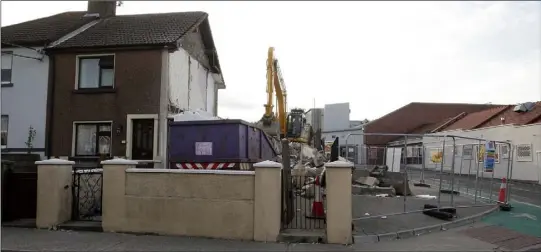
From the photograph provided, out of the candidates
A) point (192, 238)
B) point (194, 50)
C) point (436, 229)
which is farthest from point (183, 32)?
point (436, 229)

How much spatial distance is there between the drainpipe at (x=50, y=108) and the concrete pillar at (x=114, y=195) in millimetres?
9079

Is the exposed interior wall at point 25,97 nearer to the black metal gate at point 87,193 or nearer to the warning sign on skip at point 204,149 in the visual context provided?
the black metal gate at point 87,193

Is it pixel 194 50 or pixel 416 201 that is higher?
pixel 194 50

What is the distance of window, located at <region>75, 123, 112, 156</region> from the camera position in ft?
55.4

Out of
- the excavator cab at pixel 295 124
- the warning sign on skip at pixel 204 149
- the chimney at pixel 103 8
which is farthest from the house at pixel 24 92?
the excavator cab at pixel 295 124

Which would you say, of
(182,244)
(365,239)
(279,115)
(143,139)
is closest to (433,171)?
(365,239)

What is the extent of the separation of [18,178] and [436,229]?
9.72 metres

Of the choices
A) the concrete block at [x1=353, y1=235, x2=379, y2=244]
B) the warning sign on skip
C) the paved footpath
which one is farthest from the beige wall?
the warning sign on skip

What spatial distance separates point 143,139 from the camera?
16.7 m

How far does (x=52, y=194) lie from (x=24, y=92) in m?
9.87

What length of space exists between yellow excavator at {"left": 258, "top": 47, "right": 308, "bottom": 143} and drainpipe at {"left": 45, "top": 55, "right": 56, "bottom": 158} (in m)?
9.25

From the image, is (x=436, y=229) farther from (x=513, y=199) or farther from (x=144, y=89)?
(x=144, y=89)

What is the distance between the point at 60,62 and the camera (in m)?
17.3

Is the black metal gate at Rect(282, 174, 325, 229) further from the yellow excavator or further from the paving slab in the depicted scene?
the yellow excavator
